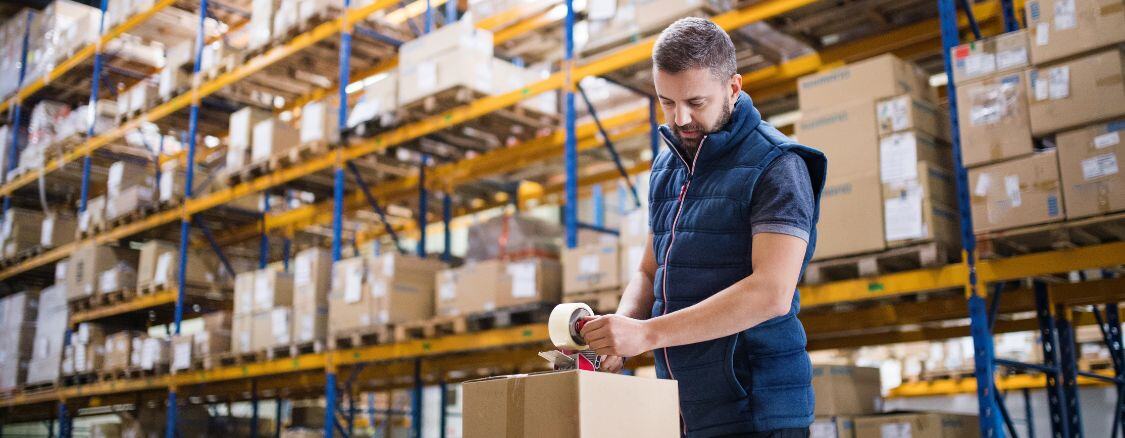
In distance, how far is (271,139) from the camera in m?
9.65

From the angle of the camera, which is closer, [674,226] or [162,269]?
[674,226]

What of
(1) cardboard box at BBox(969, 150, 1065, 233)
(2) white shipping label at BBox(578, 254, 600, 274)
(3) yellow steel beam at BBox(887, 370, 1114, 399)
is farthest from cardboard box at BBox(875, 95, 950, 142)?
(3) yellow steel beam at BBox(887, 370, 1114, 399)

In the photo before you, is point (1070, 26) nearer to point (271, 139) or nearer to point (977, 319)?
point (977, 319)

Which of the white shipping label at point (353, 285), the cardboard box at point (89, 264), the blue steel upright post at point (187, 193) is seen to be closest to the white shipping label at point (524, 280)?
the white shipping label at point (353, 285)

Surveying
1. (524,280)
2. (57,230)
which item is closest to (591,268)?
(524,280)

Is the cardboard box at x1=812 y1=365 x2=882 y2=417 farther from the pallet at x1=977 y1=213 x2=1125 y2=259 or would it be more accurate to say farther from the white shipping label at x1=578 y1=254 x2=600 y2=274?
the white shipping label at x1=578 y1=254 x2=600 y2=274

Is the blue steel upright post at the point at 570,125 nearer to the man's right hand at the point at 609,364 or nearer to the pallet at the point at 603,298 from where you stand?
the pallet at the point at 603,298

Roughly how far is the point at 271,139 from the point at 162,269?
2.55 meters

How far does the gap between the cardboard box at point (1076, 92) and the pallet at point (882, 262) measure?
77cm

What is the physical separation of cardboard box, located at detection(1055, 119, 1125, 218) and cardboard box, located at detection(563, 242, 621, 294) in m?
2.71

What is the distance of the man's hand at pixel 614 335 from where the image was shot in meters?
1.80

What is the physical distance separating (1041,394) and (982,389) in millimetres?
7687

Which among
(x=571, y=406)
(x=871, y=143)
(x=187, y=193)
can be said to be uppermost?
(x=187, y=193)

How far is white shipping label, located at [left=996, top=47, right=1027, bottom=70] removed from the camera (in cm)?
464
